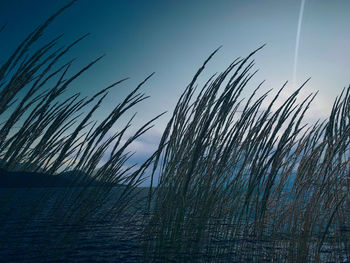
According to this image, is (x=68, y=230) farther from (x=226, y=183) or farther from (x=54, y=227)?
(x=226, y=183)

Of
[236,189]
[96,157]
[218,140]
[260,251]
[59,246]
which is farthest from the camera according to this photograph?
[236,189]

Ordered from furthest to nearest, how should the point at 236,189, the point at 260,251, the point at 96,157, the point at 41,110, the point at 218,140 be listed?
the point at 236,189
the point at 260,251
the point at 218,140
the point at 96,157
the point at 41,110

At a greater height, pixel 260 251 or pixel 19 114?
pixel 19 114

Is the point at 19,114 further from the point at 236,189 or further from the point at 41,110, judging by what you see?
the point at 236,189

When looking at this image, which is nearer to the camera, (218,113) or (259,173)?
(218,113)

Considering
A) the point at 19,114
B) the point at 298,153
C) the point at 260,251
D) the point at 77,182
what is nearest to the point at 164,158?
the point at 77,182

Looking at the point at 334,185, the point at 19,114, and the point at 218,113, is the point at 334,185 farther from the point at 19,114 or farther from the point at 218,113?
the point at 19,114

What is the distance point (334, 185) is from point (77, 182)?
2.01 meters

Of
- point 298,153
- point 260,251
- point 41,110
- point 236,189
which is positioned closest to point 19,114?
point 41,110

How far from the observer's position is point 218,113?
179cm

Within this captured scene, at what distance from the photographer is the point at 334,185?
2.17 m

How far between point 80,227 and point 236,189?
1.31 meters

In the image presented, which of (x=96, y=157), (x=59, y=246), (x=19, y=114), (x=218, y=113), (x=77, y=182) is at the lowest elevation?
(x=59, y=246)

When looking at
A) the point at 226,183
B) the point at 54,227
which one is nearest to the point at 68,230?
the point at 54,227
